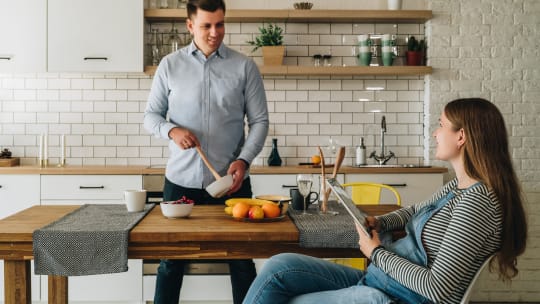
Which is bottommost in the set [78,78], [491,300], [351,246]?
[491,300]

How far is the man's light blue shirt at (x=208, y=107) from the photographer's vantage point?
9.25 ft

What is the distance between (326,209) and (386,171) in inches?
72.6

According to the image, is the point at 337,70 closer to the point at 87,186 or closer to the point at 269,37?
the point at 269,37

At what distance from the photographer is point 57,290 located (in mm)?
2615

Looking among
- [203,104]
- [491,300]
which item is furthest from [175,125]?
[491,300]

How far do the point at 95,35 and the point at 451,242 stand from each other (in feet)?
11.3

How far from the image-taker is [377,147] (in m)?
4.74

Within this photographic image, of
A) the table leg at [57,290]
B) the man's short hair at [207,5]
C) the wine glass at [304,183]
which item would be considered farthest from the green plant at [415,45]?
the table leg at [57,290]

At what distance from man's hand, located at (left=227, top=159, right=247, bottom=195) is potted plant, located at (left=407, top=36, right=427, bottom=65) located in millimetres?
2413

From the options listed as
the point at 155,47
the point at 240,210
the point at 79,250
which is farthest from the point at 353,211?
the point at 155,47

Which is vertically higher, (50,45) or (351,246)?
(50,45)

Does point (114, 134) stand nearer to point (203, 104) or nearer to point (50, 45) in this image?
point (50, 45)

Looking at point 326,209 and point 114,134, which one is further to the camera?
point 114,134

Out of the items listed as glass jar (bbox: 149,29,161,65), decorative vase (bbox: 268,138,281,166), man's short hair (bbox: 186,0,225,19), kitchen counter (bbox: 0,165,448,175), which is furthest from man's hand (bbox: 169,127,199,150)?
glass jar (bbox: 149,29,161,65)
